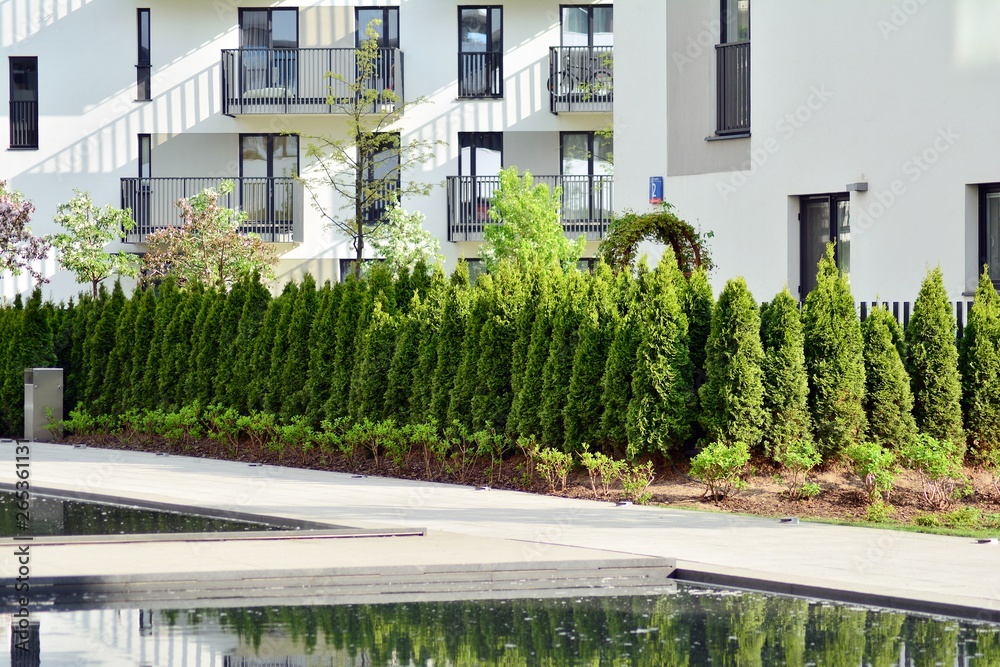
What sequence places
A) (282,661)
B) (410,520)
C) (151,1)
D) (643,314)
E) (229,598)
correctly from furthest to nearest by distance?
(151,1)
(643,314)
(410,520)
(229,598)
(282,661)

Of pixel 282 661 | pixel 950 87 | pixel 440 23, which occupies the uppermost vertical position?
pixel 440 23

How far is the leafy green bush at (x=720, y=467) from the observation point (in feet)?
44.8

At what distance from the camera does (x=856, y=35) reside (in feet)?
68.6

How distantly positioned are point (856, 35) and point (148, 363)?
35.6ft

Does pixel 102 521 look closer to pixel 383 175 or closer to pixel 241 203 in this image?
pixel 241 203

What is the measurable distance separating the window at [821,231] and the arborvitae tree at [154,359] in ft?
29.8

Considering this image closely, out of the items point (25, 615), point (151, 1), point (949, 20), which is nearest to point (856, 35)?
point (949, 20)

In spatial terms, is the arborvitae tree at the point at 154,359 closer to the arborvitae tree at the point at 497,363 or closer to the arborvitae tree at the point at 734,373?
the arborvitae tree at the point at 497,363

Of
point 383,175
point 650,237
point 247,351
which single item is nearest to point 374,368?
point 247,351

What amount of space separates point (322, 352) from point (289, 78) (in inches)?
870

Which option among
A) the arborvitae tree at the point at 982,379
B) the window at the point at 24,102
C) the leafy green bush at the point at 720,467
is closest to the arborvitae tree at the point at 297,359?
the leafy green bush at the point at 720,467

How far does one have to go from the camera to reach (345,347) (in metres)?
18.3

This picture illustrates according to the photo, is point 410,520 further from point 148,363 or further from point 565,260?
point 565,260

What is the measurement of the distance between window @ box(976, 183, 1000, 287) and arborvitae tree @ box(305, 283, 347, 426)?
27.4ft
